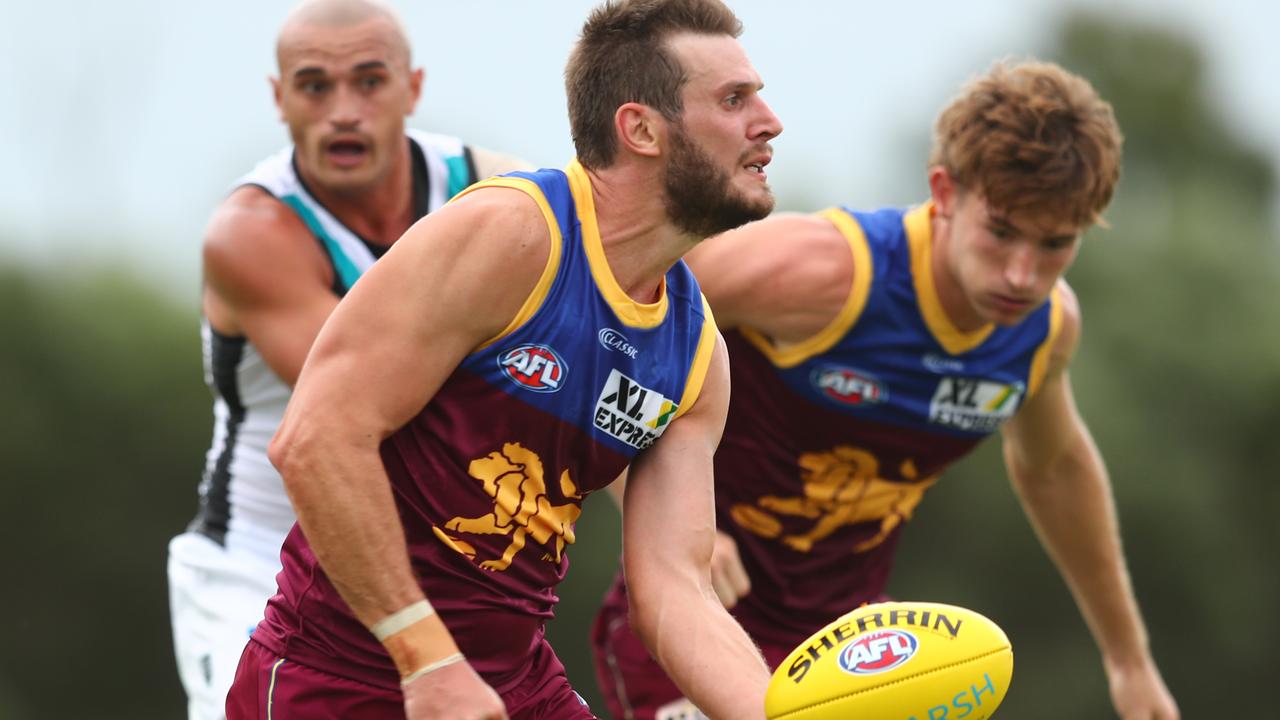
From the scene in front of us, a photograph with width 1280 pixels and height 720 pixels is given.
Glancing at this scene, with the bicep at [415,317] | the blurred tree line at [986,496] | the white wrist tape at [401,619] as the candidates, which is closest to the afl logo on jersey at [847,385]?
the bicep at [415,317]

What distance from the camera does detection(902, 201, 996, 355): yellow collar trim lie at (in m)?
6.10

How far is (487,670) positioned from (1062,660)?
13.7 meters

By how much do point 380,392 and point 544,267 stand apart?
1.48 ft

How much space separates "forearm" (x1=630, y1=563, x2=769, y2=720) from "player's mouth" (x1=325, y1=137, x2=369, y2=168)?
6.65 feet

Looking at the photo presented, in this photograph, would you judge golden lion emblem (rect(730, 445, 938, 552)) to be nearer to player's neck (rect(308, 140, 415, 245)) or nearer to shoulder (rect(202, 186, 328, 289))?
player's neck (rect(308, 140, 415, 245))

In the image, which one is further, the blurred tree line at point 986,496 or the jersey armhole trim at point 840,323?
the blurred tree line at point 986,496

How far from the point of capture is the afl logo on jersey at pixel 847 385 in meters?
6.07

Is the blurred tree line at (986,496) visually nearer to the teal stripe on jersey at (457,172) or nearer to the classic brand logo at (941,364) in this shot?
the teal stripe on jersey at (457,172)

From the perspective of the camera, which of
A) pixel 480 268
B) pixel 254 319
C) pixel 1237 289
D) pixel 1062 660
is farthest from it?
pixel 1237 289

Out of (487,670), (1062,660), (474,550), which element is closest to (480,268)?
(474,550)

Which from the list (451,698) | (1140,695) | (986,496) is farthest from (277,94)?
(986,496)

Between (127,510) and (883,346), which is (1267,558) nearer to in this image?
(127,510)

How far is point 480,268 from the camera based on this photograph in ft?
13.3

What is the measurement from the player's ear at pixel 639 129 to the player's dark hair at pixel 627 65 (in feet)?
0.06
